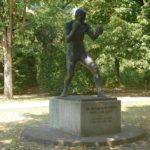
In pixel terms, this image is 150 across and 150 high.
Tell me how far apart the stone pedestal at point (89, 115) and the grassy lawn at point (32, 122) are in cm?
88

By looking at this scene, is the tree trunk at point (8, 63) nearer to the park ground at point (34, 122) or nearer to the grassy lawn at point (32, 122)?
the park ground at point (34, 122)

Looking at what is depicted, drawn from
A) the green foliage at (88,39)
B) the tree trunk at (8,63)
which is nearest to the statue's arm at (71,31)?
the green foliage at (88,39)

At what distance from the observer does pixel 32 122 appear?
13.6m

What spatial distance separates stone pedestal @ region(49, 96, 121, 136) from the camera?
10211 mm

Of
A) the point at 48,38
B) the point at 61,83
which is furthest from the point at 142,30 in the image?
the point at 48,38

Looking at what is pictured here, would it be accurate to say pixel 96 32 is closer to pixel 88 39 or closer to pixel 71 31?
pixel 71 31

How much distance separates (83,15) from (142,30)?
1291 cm

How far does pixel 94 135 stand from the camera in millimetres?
10352

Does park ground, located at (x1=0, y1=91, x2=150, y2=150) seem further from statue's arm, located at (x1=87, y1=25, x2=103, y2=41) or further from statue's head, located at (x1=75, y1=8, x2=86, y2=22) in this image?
statue's head, located at (x1=75, y1=8, x2=86, y2=22)

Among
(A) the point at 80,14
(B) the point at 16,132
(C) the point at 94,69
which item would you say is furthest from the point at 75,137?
(A) the point at 80,14

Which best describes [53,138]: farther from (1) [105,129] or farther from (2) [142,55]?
(2) [142,55]

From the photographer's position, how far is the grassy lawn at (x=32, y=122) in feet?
31.3

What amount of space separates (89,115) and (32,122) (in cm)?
377

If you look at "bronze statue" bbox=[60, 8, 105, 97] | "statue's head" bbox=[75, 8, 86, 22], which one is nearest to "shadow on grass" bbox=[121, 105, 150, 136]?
"bronze statue" bbox=[60, 8, 105, 97]
